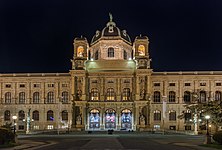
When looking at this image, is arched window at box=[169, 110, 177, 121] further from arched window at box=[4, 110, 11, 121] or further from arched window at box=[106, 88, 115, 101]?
arched window at box=[4, 110, 11, 121]

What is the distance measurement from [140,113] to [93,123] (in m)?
14.1

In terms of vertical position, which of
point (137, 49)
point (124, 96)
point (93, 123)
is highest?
point (137, 49)

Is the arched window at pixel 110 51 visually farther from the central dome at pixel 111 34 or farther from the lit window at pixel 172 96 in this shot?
the lit window at pixel 172 96

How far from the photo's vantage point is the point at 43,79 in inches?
5103

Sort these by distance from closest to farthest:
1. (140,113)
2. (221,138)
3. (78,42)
Answer: 1. (221,138)
2. (140,113)
3. (78,42)

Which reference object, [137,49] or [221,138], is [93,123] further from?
[221,138]

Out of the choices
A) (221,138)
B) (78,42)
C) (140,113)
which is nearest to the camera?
(221,138)

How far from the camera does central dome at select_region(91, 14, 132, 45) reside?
437 feet

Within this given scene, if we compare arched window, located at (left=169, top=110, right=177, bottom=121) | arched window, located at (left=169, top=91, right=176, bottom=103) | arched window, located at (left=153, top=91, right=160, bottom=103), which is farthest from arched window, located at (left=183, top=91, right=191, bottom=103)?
arched window, located at (left=153, top=91, right=160, bottom=103)

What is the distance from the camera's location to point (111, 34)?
133 meters

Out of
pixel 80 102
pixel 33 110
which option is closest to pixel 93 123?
pixel 80 102

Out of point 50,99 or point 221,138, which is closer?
point 221,138

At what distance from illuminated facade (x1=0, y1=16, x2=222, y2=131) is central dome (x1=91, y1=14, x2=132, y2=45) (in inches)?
90.9

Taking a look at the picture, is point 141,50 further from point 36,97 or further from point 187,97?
point 36,97
